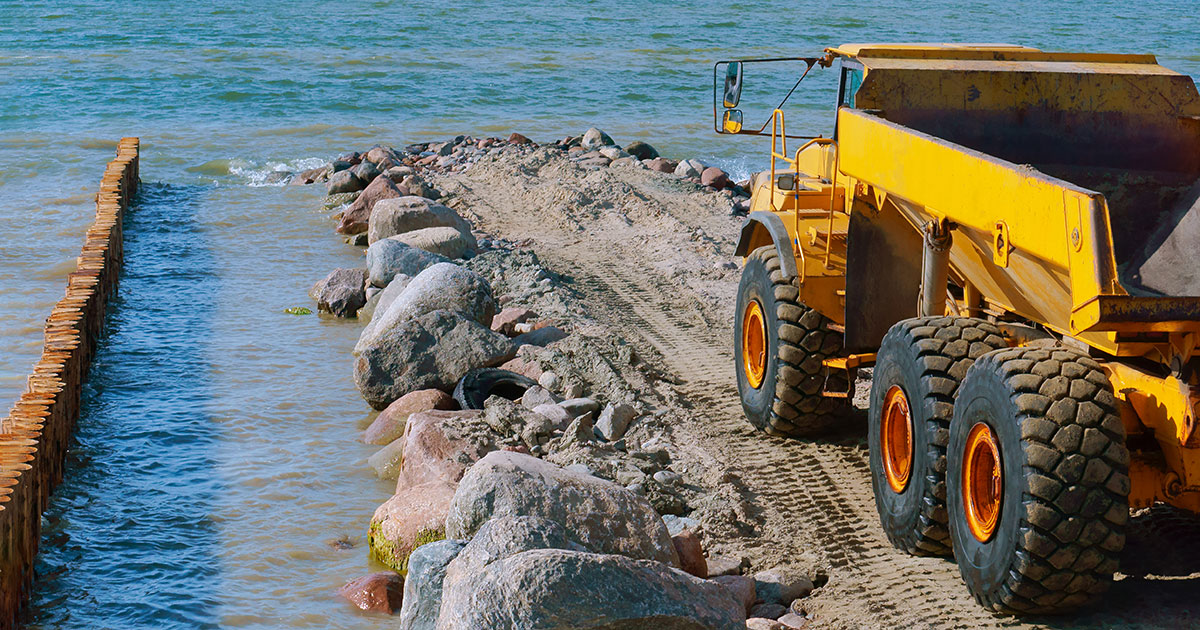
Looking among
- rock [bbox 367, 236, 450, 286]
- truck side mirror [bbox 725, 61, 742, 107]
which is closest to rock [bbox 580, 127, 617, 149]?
rock [bbox 367, 236, 450, 286]

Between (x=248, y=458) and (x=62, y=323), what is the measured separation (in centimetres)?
206

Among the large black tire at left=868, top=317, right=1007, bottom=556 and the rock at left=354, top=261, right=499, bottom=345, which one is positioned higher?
the large black tire at left=868, top=317, right=1007, bottom=556

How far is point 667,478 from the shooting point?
259 inches

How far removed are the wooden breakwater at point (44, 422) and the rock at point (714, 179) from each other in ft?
25.3

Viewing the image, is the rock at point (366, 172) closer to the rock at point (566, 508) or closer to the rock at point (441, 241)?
the rock at point (441, 241)

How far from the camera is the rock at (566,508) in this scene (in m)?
5.21

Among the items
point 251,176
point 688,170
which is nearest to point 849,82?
point 688,170

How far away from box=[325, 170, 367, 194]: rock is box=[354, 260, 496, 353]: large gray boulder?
782 centimetres

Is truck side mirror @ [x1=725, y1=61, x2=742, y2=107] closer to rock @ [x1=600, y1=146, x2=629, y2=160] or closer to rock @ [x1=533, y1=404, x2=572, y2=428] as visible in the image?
rock @ [x1=533, y1=404, x2=572, y2=428]

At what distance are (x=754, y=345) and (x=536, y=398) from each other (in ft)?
4.74

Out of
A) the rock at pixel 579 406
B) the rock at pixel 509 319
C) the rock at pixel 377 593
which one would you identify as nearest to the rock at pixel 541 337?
the rock at pixel 509 319

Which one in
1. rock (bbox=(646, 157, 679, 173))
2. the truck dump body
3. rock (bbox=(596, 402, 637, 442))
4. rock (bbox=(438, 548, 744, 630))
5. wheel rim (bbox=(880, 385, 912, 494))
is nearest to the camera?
rock (bbox=(438, 548, 744, 630))

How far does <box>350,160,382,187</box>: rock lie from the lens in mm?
16953

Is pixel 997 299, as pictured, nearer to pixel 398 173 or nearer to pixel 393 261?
pixel 393 261
